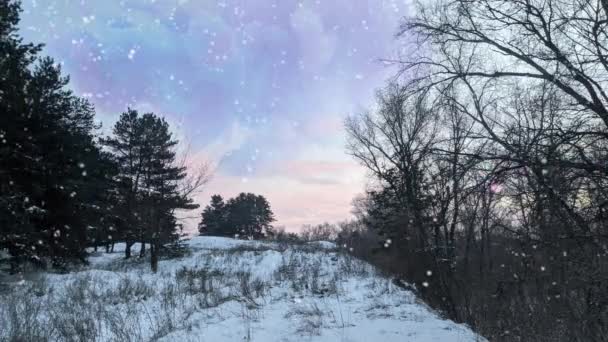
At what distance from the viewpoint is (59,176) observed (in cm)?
Answer: 1652

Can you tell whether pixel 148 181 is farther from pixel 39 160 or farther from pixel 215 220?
pixel 215 220

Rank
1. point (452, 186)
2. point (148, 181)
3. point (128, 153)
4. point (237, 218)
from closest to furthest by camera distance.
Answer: point (452, 186)
point (148, 181)
point (128, 153)
point (237, 218)

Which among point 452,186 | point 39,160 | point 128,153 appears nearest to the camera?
point 452,186

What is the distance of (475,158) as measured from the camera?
5402 millimetres

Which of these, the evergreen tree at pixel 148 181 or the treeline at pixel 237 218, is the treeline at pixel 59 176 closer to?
the evergreen tree at pixel 148 181

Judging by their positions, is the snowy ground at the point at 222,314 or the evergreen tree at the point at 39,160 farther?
the evergreen tree at the point at 39,160

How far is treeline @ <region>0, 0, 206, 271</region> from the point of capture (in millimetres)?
12938

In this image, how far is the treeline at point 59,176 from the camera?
12938mm

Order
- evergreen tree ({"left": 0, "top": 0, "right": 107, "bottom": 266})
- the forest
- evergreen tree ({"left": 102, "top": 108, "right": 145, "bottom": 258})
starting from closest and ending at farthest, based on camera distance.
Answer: the forest → evergreen tree ({"left": 0, "top": 0, "right": 107, "bottom": 266}) → evergreen tree ({"left": 102, "top": 108, "right": 145, "bottom": 258})

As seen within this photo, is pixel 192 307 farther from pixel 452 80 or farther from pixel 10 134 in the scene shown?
pixel 10 134

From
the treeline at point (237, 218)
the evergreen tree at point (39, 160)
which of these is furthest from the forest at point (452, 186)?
the treeline at point (237, 218)

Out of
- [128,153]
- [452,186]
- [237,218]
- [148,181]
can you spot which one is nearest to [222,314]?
[452,186]

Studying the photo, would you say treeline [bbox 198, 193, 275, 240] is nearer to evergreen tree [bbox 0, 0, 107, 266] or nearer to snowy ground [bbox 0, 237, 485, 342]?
evergreen tree [bbox 0, 0, 107, 266]

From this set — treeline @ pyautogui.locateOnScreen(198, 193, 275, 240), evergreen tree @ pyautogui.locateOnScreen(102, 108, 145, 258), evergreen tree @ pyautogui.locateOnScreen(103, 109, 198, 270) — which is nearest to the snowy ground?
evergreen tree @ pyautogui.locateOnScreen(103, 109, 198, 270)
